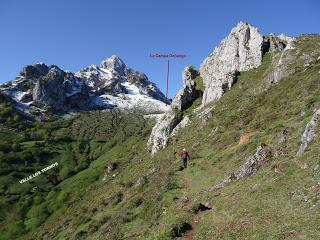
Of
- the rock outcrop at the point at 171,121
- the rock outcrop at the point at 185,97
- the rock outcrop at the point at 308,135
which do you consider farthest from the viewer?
the rock outcrop at the point at 185,97

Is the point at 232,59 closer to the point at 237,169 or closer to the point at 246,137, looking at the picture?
the point at 246,137

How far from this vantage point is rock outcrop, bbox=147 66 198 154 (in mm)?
94188

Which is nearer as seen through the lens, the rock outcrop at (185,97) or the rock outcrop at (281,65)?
the rock outcrop at (281,65)

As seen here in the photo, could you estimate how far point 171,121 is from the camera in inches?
3917

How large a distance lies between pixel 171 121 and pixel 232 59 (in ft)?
112

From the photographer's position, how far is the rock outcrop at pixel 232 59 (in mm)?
105281

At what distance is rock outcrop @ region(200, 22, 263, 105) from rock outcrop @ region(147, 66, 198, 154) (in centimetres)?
638

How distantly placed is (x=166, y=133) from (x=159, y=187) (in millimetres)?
41161

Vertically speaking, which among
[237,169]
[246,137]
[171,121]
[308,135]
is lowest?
[237,169]

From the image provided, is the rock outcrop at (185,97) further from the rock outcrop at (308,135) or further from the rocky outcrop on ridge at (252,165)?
the rock outcrop at (308,135)

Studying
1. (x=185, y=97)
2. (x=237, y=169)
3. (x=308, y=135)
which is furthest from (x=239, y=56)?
(x=308, y=135)

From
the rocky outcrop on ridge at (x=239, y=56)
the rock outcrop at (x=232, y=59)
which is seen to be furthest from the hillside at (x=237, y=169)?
the rock outcrop at (x=232, y=59)

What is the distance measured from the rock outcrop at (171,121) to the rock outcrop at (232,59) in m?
6.38

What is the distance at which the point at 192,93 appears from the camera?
118 metres
